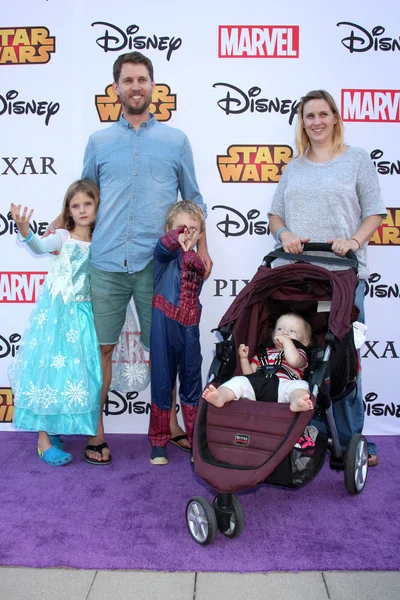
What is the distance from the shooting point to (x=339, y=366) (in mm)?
2742

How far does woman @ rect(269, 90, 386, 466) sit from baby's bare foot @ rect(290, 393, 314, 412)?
97cm

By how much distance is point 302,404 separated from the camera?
2324 millimetres

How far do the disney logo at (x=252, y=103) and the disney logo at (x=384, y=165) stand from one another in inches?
22.9

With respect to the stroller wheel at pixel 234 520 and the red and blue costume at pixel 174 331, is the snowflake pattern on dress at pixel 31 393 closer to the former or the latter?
the red and blue costume at pixel 174 331

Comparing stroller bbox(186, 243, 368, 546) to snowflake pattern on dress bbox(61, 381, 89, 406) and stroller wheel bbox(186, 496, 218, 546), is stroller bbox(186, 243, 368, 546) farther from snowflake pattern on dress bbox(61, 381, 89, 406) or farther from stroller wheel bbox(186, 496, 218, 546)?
snowflake pattern on dress bbox(61, 381, 89, 406)

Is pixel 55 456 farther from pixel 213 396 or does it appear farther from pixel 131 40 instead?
pixel 131 40

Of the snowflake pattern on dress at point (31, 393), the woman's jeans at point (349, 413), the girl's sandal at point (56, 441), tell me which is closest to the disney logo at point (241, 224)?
the woman's jeans at point (349, 413)

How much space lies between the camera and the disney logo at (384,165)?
3.79 m

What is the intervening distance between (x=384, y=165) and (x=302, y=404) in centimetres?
209

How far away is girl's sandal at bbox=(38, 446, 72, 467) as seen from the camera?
339cm

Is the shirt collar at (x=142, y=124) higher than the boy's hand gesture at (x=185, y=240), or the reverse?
the shirt collar at (x=142, y=124)

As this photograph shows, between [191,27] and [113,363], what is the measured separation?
2.19 metres

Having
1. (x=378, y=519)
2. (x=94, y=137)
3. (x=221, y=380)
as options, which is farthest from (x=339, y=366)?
(x=94, y=137)

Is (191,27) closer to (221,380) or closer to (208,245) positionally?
(208,245)
